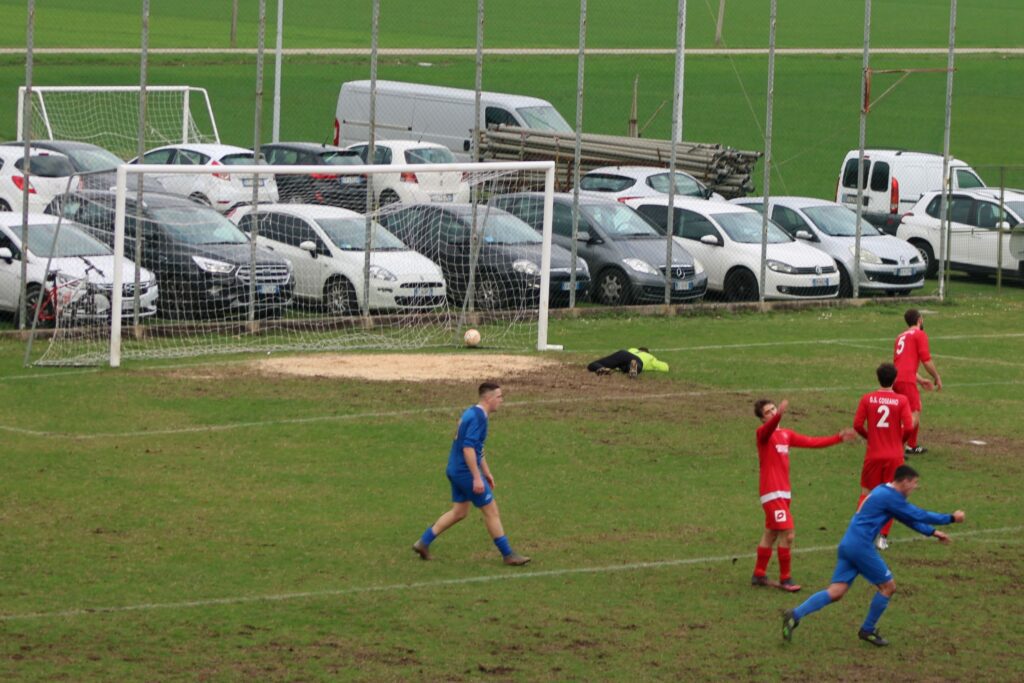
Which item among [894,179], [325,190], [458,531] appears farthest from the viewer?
[894,179]

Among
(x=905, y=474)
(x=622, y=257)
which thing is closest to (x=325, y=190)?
(x=622, y=257)

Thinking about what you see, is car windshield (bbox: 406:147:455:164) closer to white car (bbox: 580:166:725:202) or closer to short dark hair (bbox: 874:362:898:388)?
white car (bbox: 580:166:725:202)

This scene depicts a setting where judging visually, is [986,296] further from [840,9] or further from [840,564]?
[840,9]

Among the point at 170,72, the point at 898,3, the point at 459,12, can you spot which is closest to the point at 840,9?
the point at 898,3

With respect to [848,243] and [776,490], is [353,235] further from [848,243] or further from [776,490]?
[776,490]

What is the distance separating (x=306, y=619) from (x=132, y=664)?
156cm

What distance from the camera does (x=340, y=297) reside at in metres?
27.2

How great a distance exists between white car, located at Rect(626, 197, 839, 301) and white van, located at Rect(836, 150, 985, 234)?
747 cm

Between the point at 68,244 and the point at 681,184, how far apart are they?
15248 mm

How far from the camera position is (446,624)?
12.7m

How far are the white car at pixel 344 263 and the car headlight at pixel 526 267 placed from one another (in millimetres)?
1381

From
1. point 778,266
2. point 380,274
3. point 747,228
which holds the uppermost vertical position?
point 747,228

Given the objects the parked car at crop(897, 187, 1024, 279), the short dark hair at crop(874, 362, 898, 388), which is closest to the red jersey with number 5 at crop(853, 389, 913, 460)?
the short dark hair at crop(874, 362, 898, 388)

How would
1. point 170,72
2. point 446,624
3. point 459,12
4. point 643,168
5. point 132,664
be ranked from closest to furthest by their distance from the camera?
1. point 132,664
2. point 446,624
3. point 643,168
4. point 170,72
5. point 459,12
